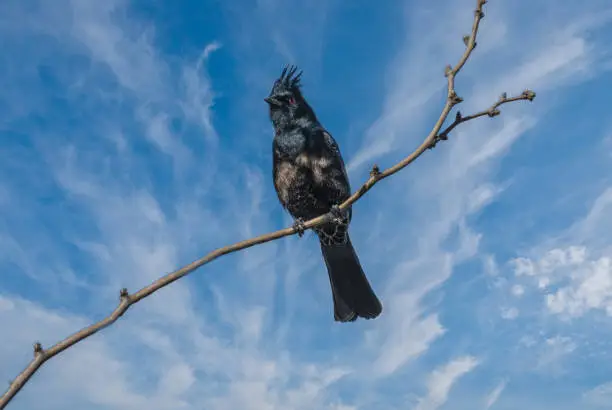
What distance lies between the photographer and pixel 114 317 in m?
2.54

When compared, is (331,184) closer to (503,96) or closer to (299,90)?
(299,90)

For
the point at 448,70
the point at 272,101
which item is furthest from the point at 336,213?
the point at 272,101

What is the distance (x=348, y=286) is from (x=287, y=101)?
8.18ft

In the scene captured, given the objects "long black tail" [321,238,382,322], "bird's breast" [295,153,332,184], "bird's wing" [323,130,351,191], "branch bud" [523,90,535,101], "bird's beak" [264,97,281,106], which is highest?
"bird's beak" [264,97,281,106]

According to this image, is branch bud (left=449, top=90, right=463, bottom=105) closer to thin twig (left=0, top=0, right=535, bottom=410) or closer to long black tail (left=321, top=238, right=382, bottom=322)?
thin twig (left=0, top=0, right=535, bottom=410)

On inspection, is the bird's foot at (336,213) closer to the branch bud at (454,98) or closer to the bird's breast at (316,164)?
the bird's breast at (316,164)

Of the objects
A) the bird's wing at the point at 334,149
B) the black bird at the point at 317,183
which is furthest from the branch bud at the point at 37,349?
the bird's wing at the point at 334,149

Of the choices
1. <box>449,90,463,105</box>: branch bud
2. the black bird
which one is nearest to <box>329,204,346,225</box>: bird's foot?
the black bird

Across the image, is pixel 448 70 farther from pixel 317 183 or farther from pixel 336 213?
pixel 317 183

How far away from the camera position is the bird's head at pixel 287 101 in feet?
25.7

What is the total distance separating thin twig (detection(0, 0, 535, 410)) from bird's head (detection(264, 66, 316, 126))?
391 centimetres

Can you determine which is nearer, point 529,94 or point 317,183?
point 529,94

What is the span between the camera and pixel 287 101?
796cm

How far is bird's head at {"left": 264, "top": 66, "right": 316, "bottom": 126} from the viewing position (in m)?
7.83
